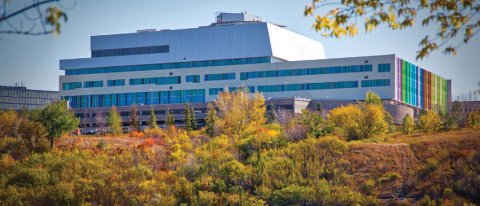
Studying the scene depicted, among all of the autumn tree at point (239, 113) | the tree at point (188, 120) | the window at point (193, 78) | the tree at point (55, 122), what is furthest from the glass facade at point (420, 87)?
the tree at point (55, 122)

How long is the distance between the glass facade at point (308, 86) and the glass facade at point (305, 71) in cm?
175

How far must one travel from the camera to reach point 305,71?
150 metres

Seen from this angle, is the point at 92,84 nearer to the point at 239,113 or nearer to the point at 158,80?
the point at 158,80

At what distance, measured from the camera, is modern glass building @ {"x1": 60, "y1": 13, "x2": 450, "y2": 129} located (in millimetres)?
147500

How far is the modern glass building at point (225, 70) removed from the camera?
484 feet

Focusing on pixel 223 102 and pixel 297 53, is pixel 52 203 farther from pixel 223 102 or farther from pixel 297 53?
pixel 297 53

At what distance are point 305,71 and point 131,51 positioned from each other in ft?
104

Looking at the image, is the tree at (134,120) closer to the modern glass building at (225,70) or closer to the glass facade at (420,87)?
the modern glass building at (225,70)

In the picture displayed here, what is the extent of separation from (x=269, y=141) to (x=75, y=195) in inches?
938

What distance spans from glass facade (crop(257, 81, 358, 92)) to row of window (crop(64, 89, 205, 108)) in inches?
461

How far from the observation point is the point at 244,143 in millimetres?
97000

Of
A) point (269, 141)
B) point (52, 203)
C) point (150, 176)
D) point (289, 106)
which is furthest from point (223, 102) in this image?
point (52, 203)

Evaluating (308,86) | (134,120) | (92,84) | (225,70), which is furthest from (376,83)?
(92,84)

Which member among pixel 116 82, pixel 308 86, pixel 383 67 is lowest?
pixel 308 86
